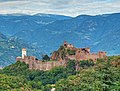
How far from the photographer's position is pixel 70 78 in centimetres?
8288

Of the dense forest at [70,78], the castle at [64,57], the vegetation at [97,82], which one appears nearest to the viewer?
the vegetation at [97,82]

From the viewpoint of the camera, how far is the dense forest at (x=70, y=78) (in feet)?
223

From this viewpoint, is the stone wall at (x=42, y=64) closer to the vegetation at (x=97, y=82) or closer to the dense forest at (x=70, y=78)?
the dense forest at (x=70, y=78)

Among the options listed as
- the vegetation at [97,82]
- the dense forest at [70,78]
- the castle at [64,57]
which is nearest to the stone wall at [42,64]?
the castle at [64,57]

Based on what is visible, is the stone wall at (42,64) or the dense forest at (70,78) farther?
the stone wall at (42,64)

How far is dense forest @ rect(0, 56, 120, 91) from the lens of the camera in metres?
68.1

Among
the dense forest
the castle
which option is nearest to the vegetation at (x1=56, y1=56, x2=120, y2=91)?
the dense forest

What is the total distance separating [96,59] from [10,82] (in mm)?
31846

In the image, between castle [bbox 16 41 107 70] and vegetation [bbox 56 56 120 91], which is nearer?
vegetation [bbox 56 56 120 91]

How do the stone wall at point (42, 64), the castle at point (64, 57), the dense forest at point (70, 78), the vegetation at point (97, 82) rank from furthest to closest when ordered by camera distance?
1. the stone wall at point (42, 64)
2. the castle at point (64, 57)
3. the dense forest at point (70, 78)
4. the vegetation at point (97, 82)

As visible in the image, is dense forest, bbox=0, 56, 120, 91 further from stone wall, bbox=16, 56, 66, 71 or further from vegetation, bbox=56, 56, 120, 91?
stone wall, bbox=16, 56, 66, 71

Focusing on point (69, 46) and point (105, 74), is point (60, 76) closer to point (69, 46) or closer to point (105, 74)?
point (69, 46)

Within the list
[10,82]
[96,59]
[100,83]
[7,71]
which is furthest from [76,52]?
[100,83]

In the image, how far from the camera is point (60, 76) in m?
110
